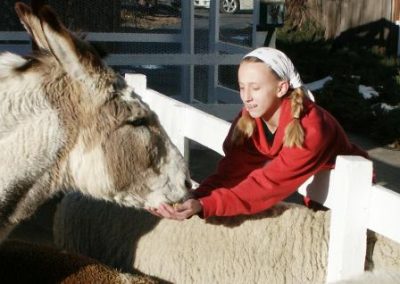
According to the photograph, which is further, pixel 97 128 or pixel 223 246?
pixel 223 246

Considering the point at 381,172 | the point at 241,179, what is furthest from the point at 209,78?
the point at 241,179

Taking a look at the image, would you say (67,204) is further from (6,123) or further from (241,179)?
(6,123)

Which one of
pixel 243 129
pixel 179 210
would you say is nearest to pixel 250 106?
pixel 243 129

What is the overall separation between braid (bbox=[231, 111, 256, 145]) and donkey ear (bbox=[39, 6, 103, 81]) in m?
0.87

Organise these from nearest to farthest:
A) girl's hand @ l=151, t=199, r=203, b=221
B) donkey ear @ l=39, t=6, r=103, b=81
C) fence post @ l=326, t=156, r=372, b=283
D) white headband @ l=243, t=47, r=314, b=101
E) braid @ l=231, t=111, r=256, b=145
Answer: donkey ear @ l=39, t=6, r=103, b=81, fence post @ l=326, t=156, r=372, b=283, girl's hand @ l=151, t=199, r=203, b=221, white headband @ l=243, t=47, r=314, b=101, braid @ l=231, t=111, r=256, b=145

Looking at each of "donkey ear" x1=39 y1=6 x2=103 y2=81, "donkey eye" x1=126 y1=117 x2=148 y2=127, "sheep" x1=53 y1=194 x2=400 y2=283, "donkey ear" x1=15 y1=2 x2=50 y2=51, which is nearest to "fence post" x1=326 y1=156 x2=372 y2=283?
"sheep" x1=53 y1=194 x2=400 y2=283

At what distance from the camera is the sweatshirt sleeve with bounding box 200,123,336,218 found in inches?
129

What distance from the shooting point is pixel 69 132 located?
2.96 metres

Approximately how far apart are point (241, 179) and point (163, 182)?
1.88ft

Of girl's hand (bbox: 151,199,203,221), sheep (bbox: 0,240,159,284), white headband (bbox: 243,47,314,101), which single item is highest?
white headband (bbox: 243,47,314,101)

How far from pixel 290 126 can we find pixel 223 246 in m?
0.66

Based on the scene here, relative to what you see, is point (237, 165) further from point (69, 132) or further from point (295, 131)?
point (69, 132)

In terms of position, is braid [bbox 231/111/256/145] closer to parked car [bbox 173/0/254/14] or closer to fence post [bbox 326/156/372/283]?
fence post [bbox 326/156/372/283]

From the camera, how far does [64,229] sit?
4293mm
